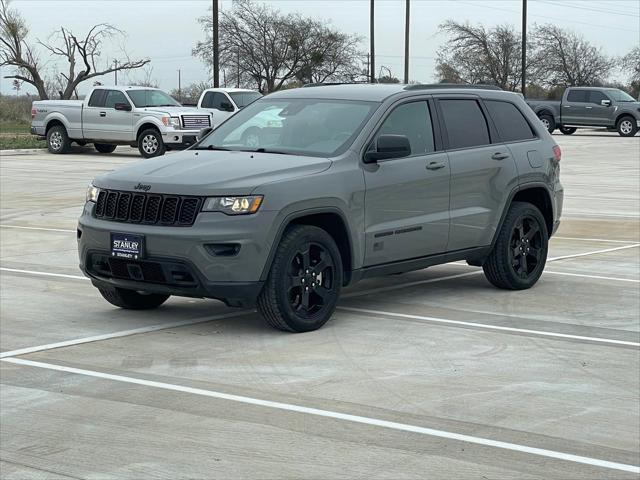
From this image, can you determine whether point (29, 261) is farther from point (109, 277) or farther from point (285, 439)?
point (285, 439)

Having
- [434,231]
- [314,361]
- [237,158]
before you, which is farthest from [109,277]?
[434,231]

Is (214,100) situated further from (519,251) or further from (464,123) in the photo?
(464,123)

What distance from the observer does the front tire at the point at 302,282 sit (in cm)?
832

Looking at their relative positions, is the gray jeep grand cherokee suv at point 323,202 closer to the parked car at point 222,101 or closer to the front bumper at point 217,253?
the front bumper at point 217,253

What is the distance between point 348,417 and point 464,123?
14.5ft

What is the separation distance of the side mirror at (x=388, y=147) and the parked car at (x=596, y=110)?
124 feet

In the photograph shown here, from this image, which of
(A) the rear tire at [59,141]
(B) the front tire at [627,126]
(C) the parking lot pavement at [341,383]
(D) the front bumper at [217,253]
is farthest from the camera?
(B) the front tire at [627,126]

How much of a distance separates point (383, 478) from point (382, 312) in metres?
4.13

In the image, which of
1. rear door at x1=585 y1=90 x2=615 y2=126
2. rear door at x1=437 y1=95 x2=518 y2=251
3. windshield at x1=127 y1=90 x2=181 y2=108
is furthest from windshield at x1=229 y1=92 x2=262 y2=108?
rear door at x1=437 y1=95 x2=518 y2=251

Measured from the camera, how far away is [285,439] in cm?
595

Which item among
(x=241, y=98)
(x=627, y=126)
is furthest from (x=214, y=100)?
(x=627, y=126)

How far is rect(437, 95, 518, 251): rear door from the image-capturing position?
9.83m

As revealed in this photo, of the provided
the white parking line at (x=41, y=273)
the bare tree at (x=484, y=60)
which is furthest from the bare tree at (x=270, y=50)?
the white parking line at (x=41, y=273)

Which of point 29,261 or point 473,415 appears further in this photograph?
point 29,261
